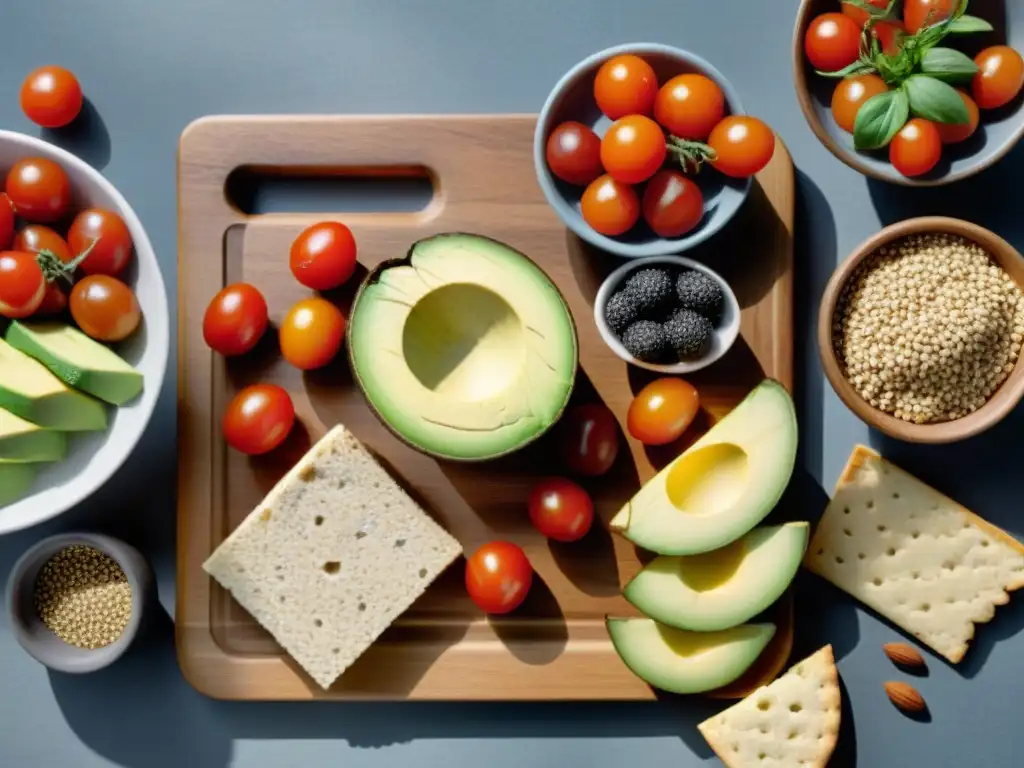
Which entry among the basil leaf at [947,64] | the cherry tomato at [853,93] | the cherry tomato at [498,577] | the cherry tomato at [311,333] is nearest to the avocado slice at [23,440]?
the cherry tomato at [311,333]

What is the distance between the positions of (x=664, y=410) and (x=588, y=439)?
4.7 inches

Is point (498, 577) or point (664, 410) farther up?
point (664, 410)

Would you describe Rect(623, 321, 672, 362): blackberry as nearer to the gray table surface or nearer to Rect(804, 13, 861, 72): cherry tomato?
the gray table surface

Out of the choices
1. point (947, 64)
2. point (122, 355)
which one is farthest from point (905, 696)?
point (122, 355)

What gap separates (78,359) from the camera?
1445 millimetres

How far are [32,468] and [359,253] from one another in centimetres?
57

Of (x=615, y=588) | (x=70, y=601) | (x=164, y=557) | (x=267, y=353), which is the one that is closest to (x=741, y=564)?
(x=615, y=588)

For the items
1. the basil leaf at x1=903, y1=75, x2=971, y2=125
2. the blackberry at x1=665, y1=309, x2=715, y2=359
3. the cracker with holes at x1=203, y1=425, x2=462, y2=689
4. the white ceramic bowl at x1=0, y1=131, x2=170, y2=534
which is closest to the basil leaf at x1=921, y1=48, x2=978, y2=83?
the basil leaf at x1=903, y1=75, x2=971, y2=125

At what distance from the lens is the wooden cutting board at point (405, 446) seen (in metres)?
1.61

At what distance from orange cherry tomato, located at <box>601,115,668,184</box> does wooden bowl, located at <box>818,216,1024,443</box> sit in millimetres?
318

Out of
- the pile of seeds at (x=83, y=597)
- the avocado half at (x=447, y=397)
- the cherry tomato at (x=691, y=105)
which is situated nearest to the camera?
the avocado half at (x=447, y=397)

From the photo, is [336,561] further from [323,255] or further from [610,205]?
[610,205]

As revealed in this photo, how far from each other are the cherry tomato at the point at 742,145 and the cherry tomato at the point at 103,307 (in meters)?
0.87

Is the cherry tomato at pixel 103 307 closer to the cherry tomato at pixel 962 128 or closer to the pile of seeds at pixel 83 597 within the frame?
the pile of seeds at pixel 83 597
